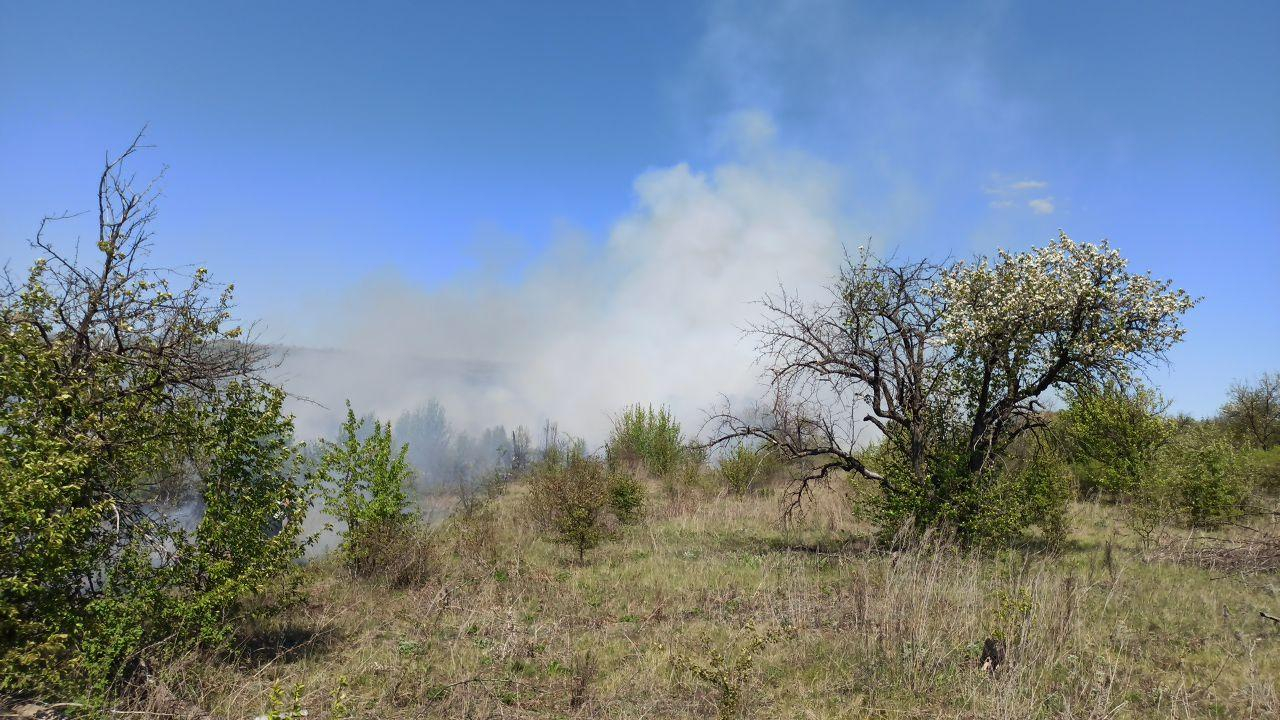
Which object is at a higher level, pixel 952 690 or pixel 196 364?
pixel 196 364

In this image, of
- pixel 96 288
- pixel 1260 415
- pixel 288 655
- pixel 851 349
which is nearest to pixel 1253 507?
pixel 851 349

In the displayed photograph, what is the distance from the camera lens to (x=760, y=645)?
5293mm

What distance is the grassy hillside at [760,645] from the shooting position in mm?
5375

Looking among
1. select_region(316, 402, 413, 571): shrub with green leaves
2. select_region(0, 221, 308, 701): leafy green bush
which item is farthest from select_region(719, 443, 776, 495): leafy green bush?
select_region(0, 221, 308, 701): leafy green bush

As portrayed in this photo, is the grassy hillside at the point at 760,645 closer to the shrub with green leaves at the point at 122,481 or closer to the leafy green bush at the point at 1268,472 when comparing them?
the shrub with green leaves at the point at 122,481

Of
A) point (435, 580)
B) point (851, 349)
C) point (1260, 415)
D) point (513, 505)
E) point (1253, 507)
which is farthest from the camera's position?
point (1260, 415)

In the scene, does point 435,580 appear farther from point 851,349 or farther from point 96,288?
point 851,349

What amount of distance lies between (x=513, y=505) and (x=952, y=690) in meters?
14.6

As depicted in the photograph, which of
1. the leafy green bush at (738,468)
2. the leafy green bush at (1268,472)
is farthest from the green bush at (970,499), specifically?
the leafy green bush at (1268,472)

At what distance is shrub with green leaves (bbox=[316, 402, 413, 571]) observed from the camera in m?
10.5

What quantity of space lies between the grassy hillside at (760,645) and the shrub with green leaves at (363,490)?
2.04 ft

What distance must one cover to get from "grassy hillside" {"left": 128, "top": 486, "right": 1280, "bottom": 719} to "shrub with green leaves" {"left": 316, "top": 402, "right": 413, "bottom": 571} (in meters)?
0.62

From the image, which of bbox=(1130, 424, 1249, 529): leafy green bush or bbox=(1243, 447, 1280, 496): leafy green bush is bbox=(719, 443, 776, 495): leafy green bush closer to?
bbox=(1130, 424, 1249, 529): leafy green bush

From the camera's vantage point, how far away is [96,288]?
6543 mm
